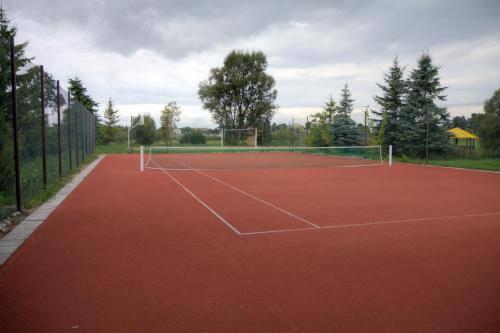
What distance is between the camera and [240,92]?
51031mm

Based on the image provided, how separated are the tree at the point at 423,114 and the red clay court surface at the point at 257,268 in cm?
1493

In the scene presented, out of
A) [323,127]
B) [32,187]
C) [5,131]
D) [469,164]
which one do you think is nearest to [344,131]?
[323,127]

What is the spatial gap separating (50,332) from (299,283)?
2150mm

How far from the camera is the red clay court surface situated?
3.03m

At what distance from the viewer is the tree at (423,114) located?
2217 centimetres

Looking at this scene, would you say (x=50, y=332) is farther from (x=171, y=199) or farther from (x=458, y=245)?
(x=171, y=199)

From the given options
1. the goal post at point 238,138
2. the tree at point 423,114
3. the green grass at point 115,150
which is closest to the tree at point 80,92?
the green grass at point 115,150

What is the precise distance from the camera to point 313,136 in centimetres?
3089

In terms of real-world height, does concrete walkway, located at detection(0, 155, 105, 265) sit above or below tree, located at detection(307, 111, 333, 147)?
below

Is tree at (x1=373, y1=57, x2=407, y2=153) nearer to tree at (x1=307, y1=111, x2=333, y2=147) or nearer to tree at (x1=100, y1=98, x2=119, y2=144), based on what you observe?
tree at (x1=307, y1=111, x2=333, y2=147)

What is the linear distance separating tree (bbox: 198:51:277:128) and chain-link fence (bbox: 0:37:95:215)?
3913cm

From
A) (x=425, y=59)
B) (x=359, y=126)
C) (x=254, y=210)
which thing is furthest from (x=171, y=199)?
(x=359, y=126)

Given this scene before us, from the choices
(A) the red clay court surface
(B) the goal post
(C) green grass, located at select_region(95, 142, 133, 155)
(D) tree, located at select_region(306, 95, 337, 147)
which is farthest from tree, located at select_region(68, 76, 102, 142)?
(A) the red clay court surface

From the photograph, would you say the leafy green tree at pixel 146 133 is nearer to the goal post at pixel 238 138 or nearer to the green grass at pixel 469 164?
the goal post at pixel 238 138
